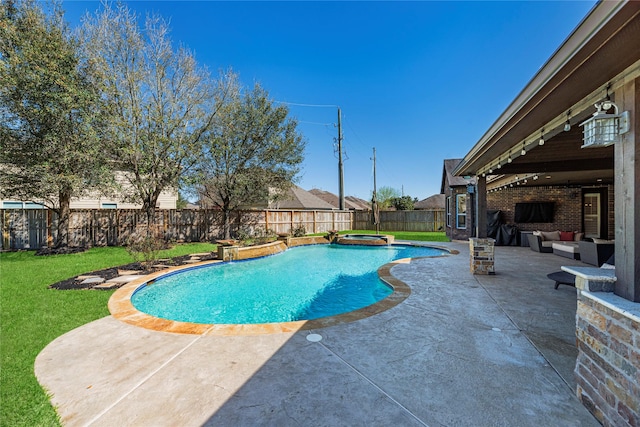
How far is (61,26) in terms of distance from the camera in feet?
31.3

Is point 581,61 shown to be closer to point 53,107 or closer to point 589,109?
point 589,109

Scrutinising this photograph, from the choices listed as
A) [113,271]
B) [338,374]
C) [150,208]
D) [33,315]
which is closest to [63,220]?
[150,208]

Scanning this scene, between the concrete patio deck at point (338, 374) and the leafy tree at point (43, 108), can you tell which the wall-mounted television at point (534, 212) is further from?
the leafy tree at point (43, 108)

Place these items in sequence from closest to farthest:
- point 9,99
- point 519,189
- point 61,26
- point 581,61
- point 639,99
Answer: point 639,99 → point 581,61 → point 9,99 → point 61,26 → point 519,189

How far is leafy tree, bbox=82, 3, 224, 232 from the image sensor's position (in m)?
10.3

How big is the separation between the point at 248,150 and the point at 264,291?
31.5 ft

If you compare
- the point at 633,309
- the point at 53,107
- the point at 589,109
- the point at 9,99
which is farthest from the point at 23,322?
the point at 9,99

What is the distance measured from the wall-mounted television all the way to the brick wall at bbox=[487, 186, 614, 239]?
209 mm

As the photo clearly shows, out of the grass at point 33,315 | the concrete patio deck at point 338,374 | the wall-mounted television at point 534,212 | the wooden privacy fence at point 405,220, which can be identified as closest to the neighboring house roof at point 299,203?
the wooden privacy fence at point 405,220

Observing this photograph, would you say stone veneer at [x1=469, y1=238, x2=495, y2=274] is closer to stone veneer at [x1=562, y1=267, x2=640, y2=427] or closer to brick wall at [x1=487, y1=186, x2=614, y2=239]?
stone veneer at [x1=562, y1=267, x2=640, y2=427]

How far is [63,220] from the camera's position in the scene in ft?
33.8

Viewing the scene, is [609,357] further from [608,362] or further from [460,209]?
[460,209]

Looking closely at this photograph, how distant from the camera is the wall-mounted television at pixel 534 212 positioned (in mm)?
11906

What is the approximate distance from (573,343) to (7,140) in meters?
14.8
